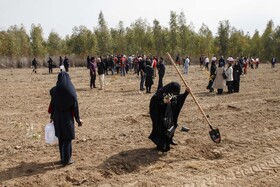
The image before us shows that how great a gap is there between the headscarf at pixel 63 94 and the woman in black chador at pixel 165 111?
1.76 metres

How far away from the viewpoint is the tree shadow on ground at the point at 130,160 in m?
6.05

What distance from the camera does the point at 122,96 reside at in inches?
601

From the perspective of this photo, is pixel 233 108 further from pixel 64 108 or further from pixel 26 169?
pixel 26 169

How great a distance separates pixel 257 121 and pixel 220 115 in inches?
50.1

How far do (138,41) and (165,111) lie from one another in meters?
58.1

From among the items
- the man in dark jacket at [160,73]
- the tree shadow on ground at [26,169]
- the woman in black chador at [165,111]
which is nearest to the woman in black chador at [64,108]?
the tree shadow on ground at [26,169]

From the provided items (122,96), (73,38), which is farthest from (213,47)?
(122,96)

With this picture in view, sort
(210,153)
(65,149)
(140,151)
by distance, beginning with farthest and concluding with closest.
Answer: (140,151)
(210,153)
(65,149)

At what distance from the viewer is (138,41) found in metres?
63.6

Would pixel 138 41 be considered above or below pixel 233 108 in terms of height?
above

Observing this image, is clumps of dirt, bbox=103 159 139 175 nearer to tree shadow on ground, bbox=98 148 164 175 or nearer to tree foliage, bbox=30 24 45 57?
tree shadow on ground, bbox=98 148 164 175

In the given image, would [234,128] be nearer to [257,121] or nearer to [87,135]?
[257,121]

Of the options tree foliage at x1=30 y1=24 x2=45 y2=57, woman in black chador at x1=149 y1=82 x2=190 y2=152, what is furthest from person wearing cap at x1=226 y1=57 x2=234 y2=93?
tree foliage at x1=30 y1=24 x2=45 y2=57

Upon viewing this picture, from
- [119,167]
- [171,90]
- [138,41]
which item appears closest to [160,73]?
[171,90]
